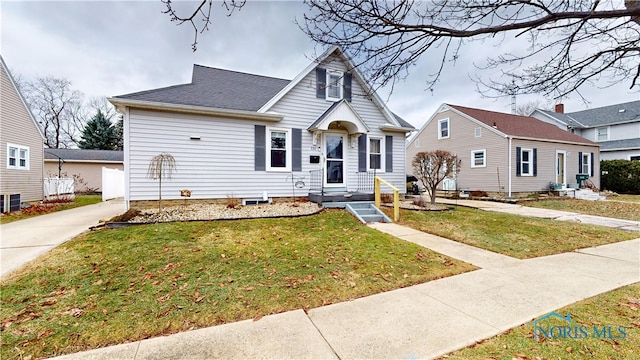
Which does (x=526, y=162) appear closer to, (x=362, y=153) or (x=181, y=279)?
Answer: (x=362, y=153)

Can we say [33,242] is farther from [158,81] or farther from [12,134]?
[158,81]

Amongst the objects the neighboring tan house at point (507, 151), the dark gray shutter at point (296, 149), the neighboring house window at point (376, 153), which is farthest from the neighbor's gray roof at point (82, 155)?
the neighboring tan house at point (507, 151)

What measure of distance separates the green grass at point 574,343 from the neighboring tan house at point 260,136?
6.86 meters

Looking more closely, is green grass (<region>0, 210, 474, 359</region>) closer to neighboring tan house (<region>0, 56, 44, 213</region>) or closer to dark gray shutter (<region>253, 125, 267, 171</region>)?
dark gray shutter (<region>253, 125, 267, 171</region>)

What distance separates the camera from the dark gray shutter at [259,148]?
9680mm

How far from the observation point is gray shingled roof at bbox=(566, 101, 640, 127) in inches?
898

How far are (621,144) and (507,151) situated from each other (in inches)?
640

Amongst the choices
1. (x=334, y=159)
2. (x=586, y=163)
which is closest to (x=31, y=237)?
(x=334, y=159)

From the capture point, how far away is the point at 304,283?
12.5 ft

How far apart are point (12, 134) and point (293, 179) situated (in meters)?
13.2

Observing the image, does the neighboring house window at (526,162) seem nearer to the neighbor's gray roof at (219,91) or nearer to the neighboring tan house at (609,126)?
the neighboring tan house at (609,126)

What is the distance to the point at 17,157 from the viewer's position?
1226 cm

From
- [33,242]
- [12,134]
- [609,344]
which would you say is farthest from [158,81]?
[609,344]

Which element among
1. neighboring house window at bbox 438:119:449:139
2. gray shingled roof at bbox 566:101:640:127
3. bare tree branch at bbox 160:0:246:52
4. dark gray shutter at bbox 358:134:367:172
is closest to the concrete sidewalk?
bare tree branch at bbox 160:0:246:52
